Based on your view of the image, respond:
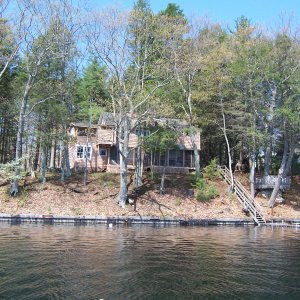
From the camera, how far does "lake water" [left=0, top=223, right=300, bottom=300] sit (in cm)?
1005

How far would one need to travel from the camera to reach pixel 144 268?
13.0 meters

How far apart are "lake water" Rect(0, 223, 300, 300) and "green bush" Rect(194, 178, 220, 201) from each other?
566 inches

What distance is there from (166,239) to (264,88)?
816 inches

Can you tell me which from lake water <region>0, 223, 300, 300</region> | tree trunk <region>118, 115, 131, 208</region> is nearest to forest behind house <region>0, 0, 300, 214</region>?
tree trunk <region>118, 115, 131, 208</region>

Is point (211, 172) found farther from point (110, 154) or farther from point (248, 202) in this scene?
point (110, 154)

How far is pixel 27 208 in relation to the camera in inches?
1241

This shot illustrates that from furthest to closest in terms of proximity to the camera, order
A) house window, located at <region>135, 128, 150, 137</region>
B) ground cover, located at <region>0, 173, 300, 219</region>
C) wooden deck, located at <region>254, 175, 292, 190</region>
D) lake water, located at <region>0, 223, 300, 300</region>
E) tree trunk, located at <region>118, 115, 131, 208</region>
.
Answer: house window, located at <region>135, 128, 150, 137</region> → wooden deck, located at <region>254, 175, 292, 190</region> → tree trunk, located at <region>118, 115, 131, 208</region> → ground cover, located at <region>0, 173, 300, 219</region> → lake water, located at <region>0, 223, 300, 300</region>

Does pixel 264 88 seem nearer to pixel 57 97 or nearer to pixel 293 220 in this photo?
pixel 293 220

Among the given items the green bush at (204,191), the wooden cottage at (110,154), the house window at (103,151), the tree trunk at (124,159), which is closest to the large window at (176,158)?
the wooden cottage at (110,154)

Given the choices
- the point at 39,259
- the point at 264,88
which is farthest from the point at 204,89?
the point at 39,259

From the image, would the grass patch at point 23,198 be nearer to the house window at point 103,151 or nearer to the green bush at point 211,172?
the house window at point 103,151

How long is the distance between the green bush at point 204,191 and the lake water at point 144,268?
14.4m

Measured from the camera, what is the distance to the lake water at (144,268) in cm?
1005

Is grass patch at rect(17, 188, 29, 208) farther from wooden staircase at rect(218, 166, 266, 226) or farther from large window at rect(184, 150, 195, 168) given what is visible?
large window at rect(184, 150, 195, 168)
